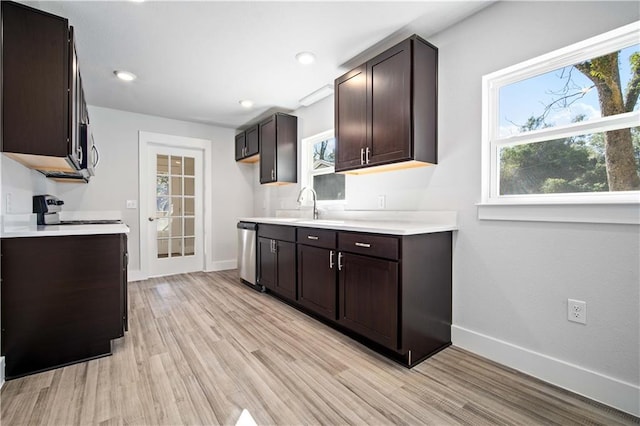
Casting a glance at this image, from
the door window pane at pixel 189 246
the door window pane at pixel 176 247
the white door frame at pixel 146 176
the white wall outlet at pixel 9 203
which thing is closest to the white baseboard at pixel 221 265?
the white door frame at pixel 146 176

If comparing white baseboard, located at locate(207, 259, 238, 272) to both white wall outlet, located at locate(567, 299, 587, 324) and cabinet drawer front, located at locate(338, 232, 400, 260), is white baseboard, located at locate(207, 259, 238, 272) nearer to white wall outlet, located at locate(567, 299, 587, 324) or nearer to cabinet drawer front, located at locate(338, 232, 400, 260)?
cabinet drawer front, located at locate(338, 232, 400, 260)

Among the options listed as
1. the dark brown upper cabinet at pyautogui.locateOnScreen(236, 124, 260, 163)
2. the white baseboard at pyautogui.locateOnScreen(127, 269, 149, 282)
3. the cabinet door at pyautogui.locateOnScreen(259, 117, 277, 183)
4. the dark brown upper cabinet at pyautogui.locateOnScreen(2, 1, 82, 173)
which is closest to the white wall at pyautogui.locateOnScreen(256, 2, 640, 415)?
the cabinet door at pyautogui.locateOnScreen(259, 117, 277, 183)

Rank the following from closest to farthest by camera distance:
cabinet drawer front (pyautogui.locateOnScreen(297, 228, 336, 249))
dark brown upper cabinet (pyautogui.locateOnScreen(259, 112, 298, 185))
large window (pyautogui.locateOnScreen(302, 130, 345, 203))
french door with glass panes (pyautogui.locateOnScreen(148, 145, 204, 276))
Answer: cabinet drawer front (pyautogui.locateOnScreen(297, 228, 336, 249)) < large window (pyautogui.locateOnScreen(302, 130, 345, 203)) < dark brown upper cabinet (pyautogui.locateOnScreen(259, 112, 298, 185)) < french door with glass panes (pyautogui.locateOnScreen(148, 145, 204, 276))

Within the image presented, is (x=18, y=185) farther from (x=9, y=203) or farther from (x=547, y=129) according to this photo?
(x=547, y=129)

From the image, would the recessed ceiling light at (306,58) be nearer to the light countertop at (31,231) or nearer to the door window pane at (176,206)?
the light countertop at (31,231)

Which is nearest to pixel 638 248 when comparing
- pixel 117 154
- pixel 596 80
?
pixel 596 80

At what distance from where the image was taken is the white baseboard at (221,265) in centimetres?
484

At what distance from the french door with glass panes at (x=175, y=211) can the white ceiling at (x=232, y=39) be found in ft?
3.91

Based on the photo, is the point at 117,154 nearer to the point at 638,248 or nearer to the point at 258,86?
the point at 258,86

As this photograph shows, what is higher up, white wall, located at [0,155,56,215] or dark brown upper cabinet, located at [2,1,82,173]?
dark brown upper cabinet, located at [2,1,82,173]

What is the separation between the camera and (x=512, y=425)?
140cm

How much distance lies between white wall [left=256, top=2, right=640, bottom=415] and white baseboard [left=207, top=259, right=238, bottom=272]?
137 inches

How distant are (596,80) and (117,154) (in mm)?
5045

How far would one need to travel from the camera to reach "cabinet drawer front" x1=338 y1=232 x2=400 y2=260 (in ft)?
6.30
